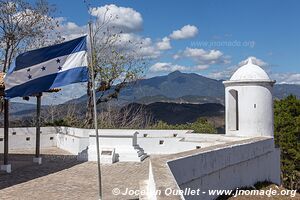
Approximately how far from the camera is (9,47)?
19953 mm

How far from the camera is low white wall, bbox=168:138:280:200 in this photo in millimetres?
8562

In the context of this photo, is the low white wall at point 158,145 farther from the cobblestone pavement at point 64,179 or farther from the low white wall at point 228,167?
the low white wall at point 228,167

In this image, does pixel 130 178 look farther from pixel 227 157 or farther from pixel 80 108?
pixel 80 108

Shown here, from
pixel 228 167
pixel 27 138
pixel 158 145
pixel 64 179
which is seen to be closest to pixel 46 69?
pixel 64 179

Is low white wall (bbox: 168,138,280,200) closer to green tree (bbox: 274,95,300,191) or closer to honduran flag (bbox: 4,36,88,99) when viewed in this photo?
honduran flag (bbox: 4,36,88,99)

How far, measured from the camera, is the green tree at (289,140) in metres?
25.6

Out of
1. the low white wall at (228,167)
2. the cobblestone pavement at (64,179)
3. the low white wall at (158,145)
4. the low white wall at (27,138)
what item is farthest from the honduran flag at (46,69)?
the low white wall at (27,138)

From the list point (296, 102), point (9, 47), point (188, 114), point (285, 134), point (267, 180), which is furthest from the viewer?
point (188, 114)

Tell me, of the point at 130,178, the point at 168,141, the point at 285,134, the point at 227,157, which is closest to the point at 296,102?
the point at 285,134

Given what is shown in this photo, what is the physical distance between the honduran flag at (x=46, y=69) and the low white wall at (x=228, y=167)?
3.19 metres

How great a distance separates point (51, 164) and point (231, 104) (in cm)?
753

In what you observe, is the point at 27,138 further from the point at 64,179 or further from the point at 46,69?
the point at 46,69

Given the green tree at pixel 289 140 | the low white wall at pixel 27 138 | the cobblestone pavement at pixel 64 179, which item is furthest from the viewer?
the green tree at pixel 289 140

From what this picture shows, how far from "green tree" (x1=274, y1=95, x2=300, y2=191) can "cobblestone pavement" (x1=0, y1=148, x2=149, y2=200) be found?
15.3m
